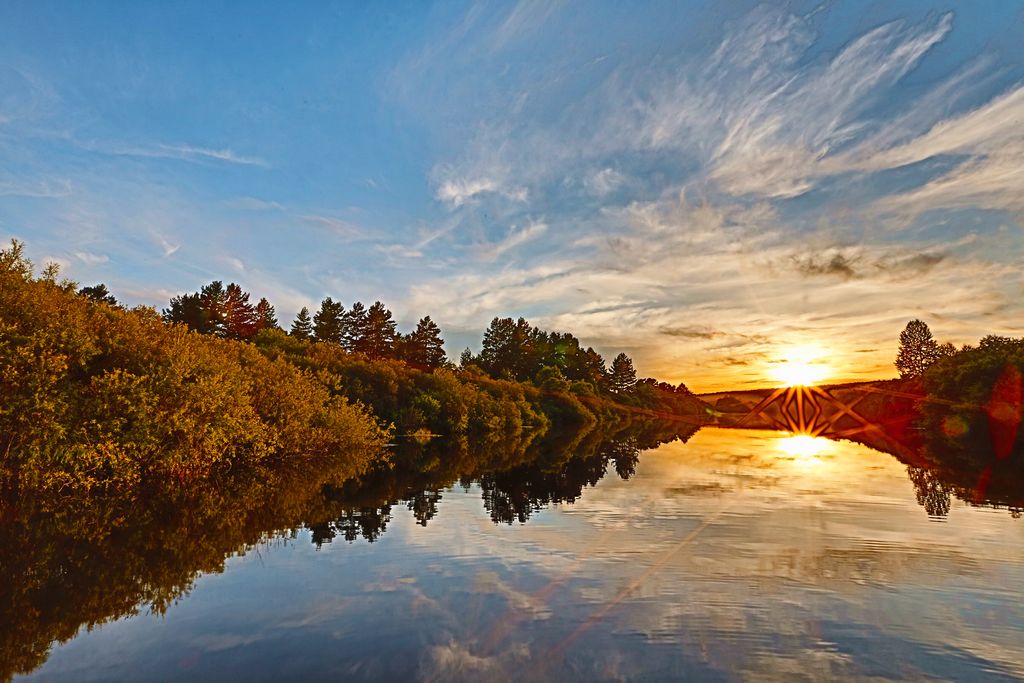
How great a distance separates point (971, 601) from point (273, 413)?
28.2m

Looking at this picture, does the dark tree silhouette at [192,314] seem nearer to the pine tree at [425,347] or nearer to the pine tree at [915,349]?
the pine tree at [425,347]

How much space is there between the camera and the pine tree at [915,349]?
13325cm

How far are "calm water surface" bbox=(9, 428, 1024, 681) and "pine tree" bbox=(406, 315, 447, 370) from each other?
10678 centimetres

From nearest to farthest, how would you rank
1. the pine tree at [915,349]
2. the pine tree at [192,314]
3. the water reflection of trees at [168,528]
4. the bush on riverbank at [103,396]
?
1. the water reflection of trees at [168,528]
2. the bush on riverbank at [103,396]
3. the pine tree at [192,314]
4. the pine tree at [915,349]

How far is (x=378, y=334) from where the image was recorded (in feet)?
392

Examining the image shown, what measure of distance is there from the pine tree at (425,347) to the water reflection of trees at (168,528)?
9272 cm

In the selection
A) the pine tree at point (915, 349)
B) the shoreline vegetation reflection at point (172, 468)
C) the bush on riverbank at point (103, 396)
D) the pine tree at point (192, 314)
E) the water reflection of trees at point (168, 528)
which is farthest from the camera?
the pine tree at point (915, 349)

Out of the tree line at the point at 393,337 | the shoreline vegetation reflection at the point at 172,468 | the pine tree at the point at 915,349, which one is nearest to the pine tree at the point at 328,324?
the tree line at the point at 393,337

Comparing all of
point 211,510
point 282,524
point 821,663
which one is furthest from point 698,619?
A: point 211,510

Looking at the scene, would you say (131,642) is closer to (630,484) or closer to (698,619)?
(698,619)

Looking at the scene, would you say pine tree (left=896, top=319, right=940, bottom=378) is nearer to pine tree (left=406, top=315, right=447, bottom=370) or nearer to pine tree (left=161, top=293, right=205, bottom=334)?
pine tree (left=406, top=315, right=447, bottom=370)

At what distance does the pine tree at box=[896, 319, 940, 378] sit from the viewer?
13325cm

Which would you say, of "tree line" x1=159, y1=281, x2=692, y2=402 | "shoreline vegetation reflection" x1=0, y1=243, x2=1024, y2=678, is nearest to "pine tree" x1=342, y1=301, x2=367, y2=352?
"tree line" x1=159, y1=281, x2=692, y2=402

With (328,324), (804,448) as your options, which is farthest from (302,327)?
(804,448)
